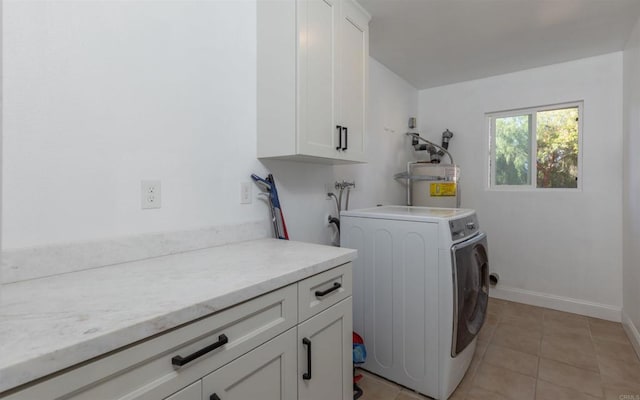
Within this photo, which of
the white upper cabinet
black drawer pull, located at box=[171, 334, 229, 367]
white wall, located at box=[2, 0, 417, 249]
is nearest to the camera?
black drawer pull, located at box=[171, 334, 229, 367]

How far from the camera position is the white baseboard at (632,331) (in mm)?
2100

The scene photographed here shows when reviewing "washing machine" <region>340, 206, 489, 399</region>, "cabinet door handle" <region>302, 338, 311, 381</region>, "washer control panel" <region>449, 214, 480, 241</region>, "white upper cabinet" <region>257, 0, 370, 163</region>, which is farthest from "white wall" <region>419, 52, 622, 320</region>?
"cabinet door handle" <region>302, 338, 311, 381</region>

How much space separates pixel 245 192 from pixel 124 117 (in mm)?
635

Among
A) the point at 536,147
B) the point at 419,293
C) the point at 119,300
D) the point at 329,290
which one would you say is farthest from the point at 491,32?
the point at 119,300

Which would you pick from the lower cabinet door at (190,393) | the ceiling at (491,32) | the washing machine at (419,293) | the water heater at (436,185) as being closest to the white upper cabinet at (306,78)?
the ceiling at (491,32)

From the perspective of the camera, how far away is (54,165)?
3.26 ft

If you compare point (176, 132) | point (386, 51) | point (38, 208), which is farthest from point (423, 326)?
point (386, 51)

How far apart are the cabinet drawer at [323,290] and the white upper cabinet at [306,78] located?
626 mm

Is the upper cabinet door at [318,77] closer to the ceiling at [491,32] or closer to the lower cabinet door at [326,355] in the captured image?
the ceiling at [491,32]

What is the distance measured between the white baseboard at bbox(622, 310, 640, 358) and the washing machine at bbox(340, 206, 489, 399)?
3.80ft

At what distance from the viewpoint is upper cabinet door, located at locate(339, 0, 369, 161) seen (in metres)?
1.77

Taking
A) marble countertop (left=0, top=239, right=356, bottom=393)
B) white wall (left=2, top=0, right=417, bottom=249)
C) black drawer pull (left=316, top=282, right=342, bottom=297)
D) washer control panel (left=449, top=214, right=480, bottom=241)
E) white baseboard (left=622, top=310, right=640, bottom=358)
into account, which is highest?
white wall (left=2, top=0, right=417, bottom=249)

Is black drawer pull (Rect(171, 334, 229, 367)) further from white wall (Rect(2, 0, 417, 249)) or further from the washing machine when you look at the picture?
the washing machine

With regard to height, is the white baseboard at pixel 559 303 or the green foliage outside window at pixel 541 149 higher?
the green foliage outside window at pixel 541 149
